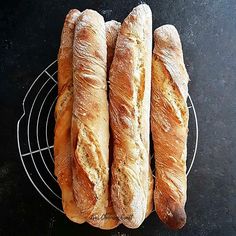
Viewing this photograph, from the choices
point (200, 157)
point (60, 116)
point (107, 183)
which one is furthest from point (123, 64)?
point (200, 157)

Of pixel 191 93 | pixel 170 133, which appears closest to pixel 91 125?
pixel 170 133

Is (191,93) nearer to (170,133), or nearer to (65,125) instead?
(170,133)

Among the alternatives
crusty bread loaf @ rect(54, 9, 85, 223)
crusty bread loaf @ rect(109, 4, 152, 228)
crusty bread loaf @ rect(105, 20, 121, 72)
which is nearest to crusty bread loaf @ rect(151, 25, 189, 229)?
crusty bread loaf @ rect(109, 4, 152, 228)

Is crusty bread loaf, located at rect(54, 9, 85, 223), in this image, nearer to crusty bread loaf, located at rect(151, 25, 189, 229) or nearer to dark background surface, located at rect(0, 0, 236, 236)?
dark background surface, located at rect(0, 0, 236, 236)

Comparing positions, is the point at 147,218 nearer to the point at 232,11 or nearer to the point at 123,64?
the point at 123,64

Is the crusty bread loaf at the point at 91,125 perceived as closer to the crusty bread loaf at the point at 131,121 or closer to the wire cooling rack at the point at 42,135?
the crusty bread loaf at the point at 131,121

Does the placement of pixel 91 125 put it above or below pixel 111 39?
below
